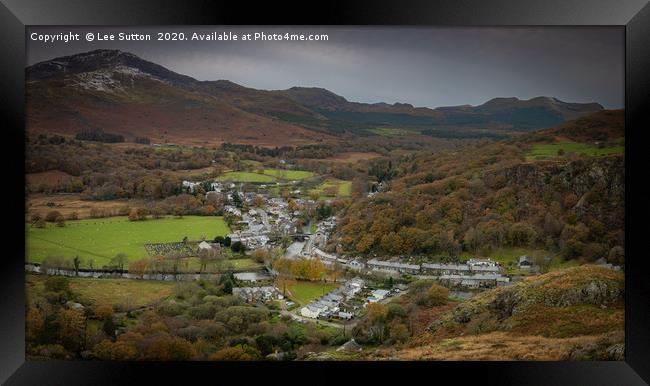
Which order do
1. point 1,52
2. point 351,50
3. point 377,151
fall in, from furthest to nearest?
point 377,151 < point 351,50 < point 1,52

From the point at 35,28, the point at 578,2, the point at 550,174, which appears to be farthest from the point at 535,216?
the point at 35,28

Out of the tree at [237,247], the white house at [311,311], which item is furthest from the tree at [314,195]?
the white house at [311,311]

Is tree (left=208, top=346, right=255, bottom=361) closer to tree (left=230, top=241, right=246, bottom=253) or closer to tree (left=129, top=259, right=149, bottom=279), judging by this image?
tree (left=230, top=241, right=246, bottom=253)

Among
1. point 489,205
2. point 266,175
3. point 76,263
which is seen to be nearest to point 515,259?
point 489,205

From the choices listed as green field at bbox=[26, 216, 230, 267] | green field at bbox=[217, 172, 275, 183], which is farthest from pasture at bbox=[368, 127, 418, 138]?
green field at bbox=[26, 216, 230, 267]

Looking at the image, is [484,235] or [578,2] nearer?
[578,2]

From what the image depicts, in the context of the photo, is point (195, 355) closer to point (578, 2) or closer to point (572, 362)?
point (572, 362)

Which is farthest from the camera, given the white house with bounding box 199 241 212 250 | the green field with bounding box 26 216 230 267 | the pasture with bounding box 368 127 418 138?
the pasture with bounding box 368 127 418 138

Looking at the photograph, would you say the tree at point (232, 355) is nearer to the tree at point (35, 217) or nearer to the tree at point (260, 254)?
the tree at point (260, 254)
